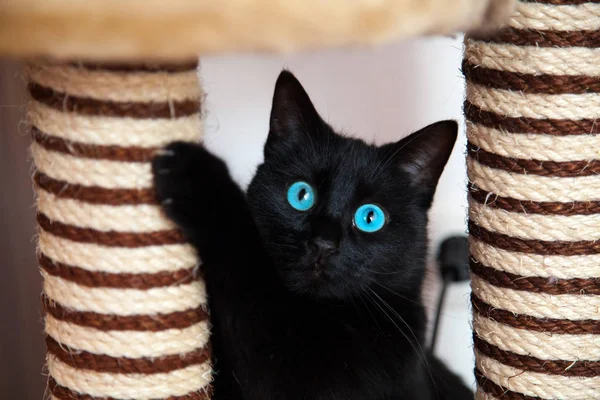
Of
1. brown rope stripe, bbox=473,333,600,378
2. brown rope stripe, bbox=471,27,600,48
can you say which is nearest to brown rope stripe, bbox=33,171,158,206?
brown rope stripe, bbox=471,27,600,48

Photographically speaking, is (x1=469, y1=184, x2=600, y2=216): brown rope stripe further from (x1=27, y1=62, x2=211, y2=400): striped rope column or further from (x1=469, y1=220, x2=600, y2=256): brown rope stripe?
(x1=27, y1=62, x2=211, y2=400): striped rope column

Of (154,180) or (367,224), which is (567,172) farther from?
(154,180)

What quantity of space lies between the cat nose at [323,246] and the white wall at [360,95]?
2.14ft

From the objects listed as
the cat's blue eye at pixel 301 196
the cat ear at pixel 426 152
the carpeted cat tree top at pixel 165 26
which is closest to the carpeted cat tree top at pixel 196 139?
the carpeted cat tree top at pixel 165 26

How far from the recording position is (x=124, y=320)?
2.70ft

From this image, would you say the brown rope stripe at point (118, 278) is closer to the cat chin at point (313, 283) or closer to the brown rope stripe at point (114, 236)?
the brown rope stripe at point (114, 236)

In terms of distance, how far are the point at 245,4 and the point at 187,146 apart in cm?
33

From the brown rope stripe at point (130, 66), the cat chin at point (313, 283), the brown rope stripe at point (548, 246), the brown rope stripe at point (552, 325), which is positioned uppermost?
the brown rope stripe at point (130, 66)

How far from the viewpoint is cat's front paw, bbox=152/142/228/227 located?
0.81 metres

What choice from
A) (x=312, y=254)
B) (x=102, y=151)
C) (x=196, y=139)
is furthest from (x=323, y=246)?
(x=102, y=151)

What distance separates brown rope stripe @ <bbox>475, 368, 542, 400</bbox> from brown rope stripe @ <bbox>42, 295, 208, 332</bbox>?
1.77 feet

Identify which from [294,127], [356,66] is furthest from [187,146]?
[356,66]

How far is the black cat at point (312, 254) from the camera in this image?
0.87 m

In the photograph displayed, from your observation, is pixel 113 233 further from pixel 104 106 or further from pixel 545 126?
pixel 545 126
